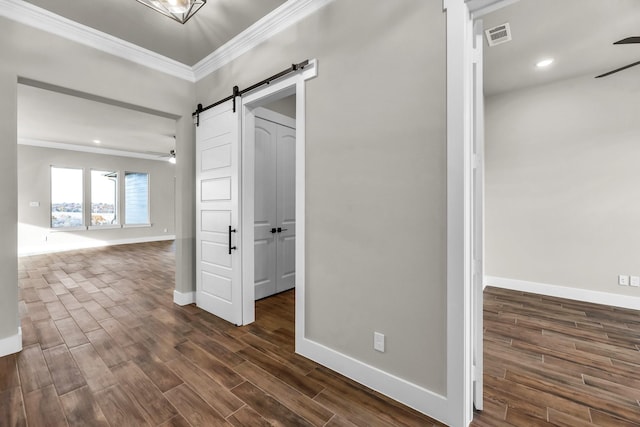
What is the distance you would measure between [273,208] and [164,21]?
231cm

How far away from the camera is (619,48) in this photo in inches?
111

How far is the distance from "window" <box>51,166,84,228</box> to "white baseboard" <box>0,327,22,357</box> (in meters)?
7.08

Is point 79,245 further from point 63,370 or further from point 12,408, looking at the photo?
point 12,408

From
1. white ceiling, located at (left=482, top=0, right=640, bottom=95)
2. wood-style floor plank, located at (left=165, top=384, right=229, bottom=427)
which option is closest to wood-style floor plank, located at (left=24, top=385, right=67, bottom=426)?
wood-style floor plank, located at (left=165, top=384, right=229, bottom=427)

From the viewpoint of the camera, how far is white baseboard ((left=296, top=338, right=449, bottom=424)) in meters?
1.57

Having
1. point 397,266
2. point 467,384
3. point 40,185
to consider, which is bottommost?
point 467,384

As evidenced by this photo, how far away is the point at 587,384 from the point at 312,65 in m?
3.13

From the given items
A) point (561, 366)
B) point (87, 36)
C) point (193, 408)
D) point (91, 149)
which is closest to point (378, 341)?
point (193, 408)

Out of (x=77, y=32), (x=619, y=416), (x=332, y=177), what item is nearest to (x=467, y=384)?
(x=619, y=416)

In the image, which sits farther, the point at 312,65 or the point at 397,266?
the point at 312,65

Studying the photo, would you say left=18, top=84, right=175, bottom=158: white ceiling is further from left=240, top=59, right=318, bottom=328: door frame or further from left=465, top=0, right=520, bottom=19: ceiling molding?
left=465, top=0, right=520, bottom=19: ceiling molding

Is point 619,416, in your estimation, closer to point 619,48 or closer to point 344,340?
point 344,340

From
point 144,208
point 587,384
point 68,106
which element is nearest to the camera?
point 587,384

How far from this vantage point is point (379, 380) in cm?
179
